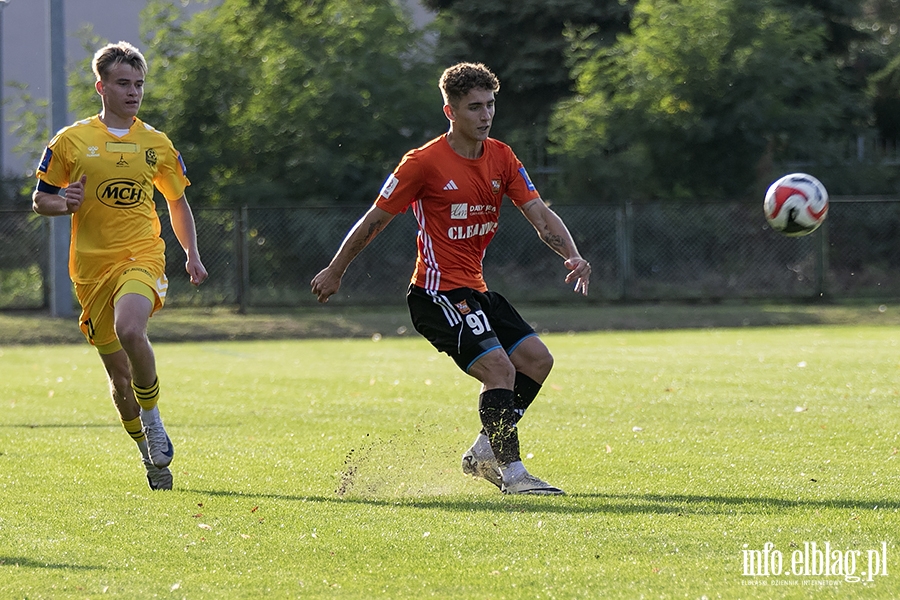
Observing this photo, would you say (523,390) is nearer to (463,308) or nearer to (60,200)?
(463,308)

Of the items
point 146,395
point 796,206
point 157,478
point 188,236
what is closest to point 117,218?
point 188,236

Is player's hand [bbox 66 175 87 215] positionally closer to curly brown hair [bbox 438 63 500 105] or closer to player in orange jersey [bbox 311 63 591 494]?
player in orange jersey [bbox 311 63 591 494]

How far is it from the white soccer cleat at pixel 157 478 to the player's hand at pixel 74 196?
1.42 meters

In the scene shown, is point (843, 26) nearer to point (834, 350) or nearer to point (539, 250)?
point (539, 250)

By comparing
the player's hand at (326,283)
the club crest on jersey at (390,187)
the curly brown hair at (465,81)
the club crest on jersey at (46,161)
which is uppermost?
the curly brown hair at (465,81)

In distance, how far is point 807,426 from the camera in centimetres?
827

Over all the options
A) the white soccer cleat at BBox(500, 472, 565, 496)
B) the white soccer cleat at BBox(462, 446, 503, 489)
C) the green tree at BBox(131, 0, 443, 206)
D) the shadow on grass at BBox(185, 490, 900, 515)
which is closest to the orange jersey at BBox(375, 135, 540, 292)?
the white soccer cleat at BBox(462, 446, 503, 489)

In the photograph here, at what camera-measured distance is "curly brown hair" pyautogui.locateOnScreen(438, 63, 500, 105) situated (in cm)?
625

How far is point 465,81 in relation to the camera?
6.24m

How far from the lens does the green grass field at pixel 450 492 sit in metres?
4.31

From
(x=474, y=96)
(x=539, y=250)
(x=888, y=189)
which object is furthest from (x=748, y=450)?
(x=888, y=189)

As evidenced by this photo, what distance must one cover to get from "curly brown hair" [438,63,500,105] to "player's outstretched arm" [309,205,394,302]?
2.39 ft

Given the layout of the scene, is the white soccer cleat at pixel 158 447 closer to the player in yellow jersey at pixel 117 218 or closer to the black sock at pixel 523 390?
the player in yellow jersey at pixel 117 218

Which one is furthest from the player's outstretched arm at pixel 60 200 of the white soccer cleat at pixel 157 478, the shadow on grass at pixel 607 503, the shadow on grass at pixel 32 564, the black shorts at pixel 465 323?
the shadow on grass at pixel 32 564
